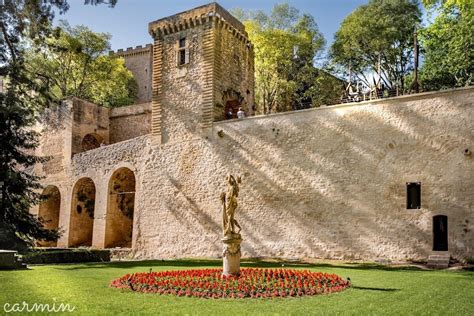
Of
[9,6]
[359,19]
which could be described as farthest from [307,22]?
[9,6]

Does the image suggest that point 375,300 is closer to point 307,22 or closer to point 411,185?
point 411,185

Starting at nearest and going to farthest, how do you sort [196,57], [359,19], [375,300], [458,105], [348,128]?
[375,300]
[458,105]
[348,128]
[196,57]
[359,19]

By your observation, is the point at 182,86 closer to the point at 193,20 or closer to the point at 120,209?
the point at 193,20

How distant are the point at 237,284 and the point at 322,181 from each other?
10695 mm

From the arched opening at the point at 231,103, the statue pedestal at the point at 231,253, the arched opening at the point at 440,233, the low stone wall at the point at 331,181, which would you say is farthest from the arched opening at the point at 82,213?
the arched opening at the point at 440,233

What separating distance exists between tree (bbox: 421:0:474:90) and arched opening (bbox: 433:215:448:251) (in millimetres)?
13115

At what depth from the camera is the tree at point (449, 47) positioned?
28.5 m

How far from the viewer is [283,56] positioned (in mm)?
37750

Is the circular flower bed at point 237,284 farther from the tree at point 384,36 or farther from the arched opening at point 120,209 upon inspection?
the tree at point 384,36

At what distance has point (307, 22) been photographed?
3997 cm

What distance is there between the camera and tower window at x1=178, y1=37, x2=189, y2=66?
85.7ft

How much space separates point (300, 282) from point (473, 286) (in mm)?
4100

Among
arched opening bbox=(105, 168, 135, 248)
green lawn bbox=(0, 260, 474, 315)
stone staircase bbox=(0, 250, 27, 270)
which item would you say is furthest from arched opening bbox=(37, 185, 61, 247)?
green lawn bbox=(0, 260, 474, 315)

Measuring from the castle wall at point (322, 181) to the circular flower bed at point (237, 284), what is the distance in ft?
24.9
